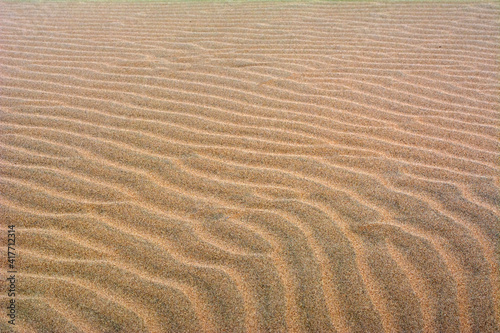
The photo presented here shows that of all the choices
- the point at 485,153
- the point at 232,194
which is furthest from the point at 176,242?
the point at 485,153

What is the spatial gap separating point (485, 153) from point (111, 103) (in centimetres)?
275

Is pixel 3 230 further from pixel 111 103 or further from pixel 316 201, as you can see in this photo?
pixel 316 201

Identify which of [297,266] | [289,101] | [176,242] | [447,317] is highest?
[289,101]

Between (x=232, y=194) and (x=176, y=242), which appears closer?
(x=176, y=242)

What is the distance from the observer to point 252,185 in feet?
8.43

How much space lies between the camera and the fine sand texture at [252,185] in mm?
1941

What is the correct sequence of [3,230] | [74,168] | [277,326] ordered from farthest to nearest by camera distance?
1. [74,168]
2. [3,230]
3. [277,326]

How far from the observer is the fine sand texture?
1.94 meters

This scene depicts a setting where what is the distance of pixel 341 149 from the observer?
2865mm

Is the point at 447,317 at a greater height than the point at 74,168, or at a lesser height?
lesser

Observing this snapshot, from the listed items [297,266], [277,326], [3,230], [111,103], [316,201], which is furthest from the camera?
[111,103]

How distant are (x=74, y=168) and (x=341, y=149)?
1.75m

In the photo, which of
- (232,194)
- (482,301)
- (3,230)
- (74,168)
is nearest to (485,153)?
(482,301)

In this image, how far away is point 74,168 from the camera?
2689mm
